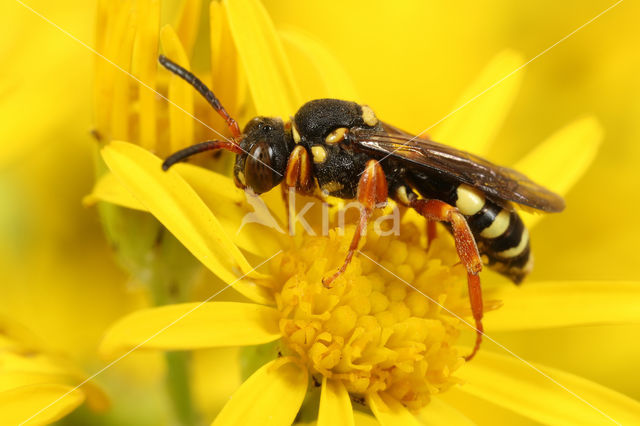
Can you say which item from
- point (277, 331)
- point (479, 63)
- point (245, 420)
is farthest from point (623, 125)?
point (245, 420)

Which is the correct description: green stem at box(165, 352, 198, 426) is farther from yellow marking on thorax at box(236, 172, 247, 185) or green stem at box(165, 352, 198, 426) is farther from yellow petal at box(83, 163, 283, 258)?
yellow marking on thorax at box(236, 172, 247, 185)

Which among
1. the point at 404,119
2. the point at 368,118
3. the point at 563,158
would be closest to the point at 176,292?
the point at 368,118

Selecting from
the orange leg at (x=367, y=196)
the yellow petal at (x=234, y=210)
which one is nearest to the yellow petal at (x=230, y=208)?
the yellow petal at (x=234, y=210)

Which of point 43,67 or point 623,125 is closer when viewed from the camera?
point 43,67

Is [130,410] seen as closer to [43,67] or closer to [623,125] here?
[43,67]

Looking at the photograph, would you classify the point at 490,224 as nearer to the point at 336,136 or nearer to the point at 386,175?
the point at 386,175

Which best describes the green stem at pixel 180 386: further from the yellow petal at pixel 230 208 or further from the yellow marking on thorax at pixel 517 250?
the yellow marking on thorax at pixel 517 250

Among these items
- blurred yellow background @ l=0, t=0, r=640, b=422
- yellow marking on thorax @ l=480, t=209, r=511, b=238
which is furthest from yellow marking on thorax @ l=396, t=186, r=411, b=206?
blurred yellow background @ l=0, t=0, r=640, b=422
